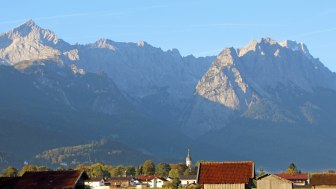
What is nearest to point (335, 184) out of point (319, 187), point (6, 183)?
point (319, 187)

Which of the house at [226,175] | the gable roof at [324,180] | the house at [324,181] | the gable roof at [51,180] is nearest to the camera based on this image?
the house at [226,175]

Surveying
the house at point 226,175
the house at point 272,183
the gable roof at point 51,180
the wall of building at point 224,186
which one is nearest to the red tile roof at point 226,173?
the house at point 226,175

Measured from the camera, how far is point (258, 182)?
455ft

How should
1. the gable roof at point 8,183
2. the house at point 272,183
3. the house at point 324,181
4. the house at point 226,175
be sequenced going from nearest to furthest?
the house at point 226,175 → the gable roof at point 8,183 → the house at point 272,183 → the house at point 324,181

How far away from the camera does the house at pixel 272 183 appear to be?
137000 millimetres

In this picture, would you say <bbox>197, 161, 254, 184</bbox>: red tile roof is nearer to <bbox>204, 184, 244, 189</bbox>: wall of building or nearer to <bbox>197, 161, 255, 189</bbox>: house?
<bbox>197, 161, 255, 189</bbox>: house

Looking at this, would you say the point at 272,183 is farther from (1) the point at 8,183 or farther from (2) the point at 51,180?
(1) the point at 8,183

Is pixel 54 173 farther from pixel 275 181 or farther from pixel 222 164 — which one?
pixel 275 181

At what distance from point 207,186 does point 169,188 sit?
222 ft

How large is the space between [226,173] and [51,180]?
2819 cm

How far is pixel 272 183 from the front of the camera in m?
138

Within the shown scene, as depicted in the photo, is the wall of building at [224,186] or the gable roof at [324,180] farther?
the gable roof at [324,180]

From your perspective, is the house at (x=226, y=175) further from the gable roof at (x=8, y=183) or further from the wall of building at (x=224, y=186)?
the gable roof at (x=8, y=183)

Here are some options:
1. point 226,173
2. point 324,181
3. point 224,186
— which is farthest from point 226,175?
point 324,181
